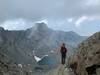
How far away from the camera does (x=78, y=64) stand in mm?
34656

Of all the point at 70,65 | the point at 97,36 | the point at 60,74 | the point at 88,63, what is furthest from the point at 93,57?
the point at 60,74

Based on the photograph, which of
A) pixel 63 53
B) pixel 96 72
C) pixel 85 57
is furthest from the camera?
pixel 63 53

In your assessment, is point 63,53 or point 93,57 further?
point 63,53

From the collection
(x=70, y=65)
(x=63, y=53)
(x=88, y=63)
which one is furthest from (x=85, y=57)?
(x=63, y=53)

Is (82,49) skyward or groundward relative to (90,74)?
skyward

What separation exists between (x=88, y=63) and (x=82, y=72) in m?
2.08

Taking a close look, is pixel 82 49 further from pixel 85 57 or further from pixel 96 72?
pixel 96 72

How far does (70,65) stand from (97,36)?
581 cm

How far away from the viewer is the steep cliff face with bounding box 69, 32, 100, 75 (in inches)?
1238

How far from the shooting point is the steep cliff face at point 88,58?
3144cm

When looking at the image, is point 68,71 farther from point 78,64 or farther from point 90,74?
point 90,74

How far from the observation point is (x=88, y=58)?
106 feet

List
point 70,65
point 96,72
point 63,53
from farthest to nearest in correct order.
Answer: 1. point 63,53
2. point 70,65
3. point 96,72

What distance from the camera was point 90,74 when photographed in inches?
1244
